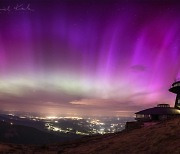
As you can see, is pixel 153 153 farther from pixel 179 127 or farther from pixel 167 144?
pixel 179 127

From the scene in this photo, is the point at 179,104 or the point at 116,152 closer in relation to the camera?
the point at 116,152

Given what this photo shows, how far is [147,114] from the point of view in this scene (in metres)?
53.8

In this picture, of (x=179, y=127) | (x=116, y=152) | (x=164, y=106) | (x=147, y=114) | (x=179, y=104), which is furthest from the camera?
(x=179, y=104)

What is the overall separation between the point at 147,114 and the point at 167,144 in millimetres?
37439

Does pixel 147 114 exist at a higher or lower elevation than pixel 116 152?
higher

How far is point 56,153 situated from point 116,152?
6.89 m

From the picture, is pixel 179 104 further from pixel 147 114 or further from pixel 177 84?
pixel 147 114

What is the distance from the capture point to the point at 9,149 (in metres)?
23.0

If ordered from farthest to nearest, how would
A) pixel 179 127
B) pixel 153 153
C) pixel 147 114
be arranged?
pixel 147 114 < pixel 179 127 < pixel 153 153

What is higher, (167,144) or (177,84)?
(177,84)

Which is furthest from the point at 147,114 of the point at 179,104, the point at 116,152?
the point at 116,152

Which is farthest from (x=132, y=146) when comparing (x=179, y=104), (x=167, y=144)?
(x=179, y=104)

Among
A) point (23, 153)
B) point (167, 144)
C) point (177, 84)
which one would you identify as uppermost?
point (177, 84)

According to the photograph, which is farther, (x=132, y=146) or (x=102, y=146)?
(x=102, y=146)
